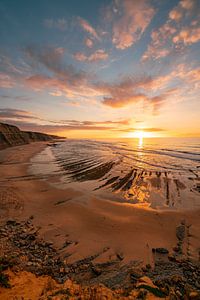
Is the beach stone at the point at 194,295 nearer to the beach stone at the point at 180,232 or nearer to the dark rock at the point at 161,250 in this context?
the dark rock at the point at 161,250

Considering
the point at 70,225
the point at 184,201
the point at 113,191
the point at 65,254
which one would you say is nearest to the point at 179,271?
the point at 65,254

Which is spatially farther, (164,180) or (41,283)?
(164,180)

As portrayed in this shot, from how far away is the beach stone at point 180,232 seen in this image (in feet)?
20.8

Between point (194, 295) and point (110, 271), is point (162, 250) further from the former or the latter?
point (110, 271)

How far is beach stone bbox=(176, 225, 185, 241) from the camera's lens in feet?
20.8

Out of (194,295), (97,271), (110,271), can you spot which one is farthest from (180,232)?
(97,271)

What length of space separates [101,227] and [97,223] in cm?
41

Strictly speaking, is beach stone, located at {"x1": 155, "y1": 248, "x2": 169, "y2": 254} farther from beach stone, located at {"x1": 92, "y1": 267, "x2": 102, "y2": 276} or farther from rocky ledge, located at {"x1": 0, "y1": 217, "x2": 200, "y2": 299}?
beach stone, located at {"x1": 92, "y1": 267, "x2": 102, "y2": 276}

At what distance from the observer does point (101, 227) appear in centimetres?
707

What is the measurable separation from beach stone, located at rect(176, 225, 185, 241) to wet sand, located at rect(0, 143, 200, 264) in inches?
5.8

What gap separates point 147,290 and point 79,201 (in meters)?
6.68

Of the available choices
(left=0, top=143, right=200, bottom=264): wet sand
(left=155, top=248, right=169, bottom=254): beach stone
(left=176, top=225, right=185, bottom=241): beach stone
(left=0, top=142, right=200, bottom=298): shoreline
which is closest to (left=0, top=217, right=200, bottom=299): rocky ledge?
(left=155, top=248, right=169, bottom=254): beach stone

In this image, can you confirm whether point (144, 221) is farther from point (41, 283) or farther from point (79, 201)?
point (41, 283)

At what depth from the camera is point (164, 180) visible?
48.1ft
